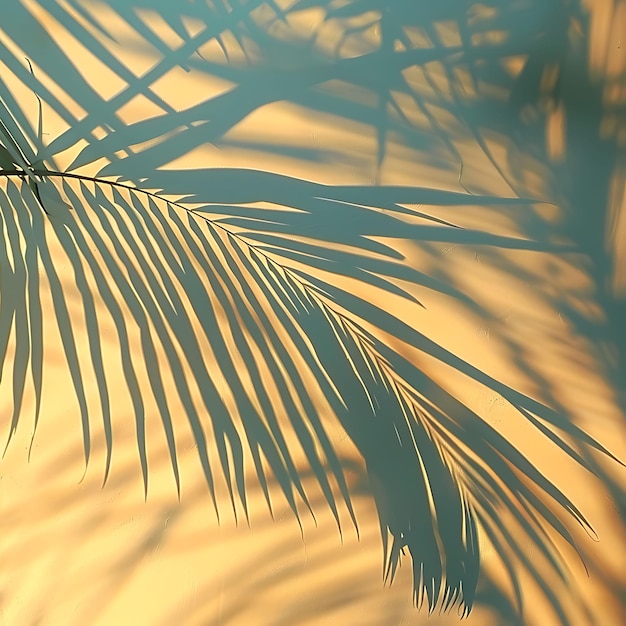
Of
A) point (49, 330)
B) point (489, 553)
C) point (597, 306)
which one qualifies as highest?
point (49, 330)

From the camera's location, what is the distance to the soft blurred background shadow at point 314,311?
121 cm

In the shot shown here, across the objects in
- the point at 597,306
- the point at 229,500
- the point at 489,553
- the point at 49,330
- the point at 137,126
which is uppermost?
the point at 137,126

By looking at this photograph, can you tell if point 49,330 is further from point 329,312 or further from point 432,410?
point 432,410

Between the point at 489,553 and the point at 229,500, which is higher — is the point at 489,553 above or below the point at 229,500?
below

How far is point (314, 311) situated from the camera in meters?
1.23

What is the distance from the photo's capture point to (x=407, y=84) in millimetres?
1218

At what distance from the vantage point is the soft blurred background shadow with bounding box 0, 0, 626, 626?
1212 millimetres

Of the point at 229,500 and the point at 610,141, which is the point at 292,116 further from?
the point at 229,500

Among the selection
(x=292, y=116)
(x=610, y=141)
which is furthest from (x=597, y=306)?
(x=292, y=116)

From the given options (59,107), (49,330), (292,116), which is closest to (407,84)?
(292,116)

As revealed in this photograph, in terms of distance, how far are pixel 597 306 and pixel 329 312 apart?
0.45 meters

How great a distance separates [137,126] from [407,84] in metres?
0.45

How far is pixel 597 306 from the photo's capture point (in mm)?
1237

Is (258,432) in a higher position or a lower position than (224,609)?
higher
